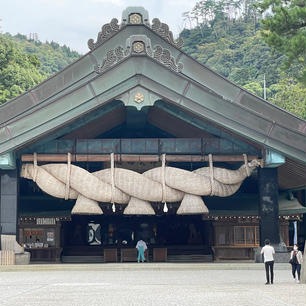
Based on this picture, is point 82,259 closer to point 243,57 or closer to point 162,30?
point 162,30

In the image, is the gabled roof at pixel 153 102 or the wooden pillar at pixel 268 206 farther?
the wooden pillar at pixel 268 206

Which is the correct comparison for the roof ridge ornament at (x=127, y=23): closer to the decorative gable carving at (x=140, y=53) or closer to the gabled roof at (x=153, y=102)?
the decorative gable carving at (x=140, y=53)

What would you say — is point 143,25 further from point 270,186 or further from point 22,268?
point 22,268

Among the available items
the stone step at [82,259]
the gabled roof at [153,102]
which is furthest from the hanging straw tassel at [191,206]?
the stone step at [82,259]

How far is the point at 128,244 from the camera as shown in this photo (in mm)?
39344

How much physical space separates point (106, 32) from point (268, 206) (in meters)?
12.1

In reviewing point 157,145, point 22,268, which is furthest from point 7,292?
point 157,145

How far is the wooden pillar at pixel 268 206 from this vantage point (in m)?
31.4

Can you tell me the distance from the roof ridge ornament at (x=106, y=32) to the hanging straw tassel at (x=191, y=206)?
365 inches

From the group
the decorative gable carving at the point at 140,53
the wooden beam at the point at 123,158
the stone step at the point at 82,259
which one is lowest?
the stone step at the point at 82,259

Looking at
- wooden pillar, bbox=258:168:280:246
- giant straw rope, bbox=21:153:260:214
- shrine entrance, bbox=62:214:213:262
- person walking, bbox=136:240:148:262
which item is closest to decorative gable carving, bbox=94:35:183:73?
giant straw rope, bbox=21:153:260:214

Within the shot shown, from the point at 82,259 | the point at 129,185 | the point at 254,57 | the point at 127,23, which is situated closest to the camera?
the point at 129,185

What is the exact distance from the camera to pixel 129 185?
31156 mm

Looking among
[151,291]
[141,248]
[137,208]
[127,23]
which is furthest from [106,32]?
[151,291]
